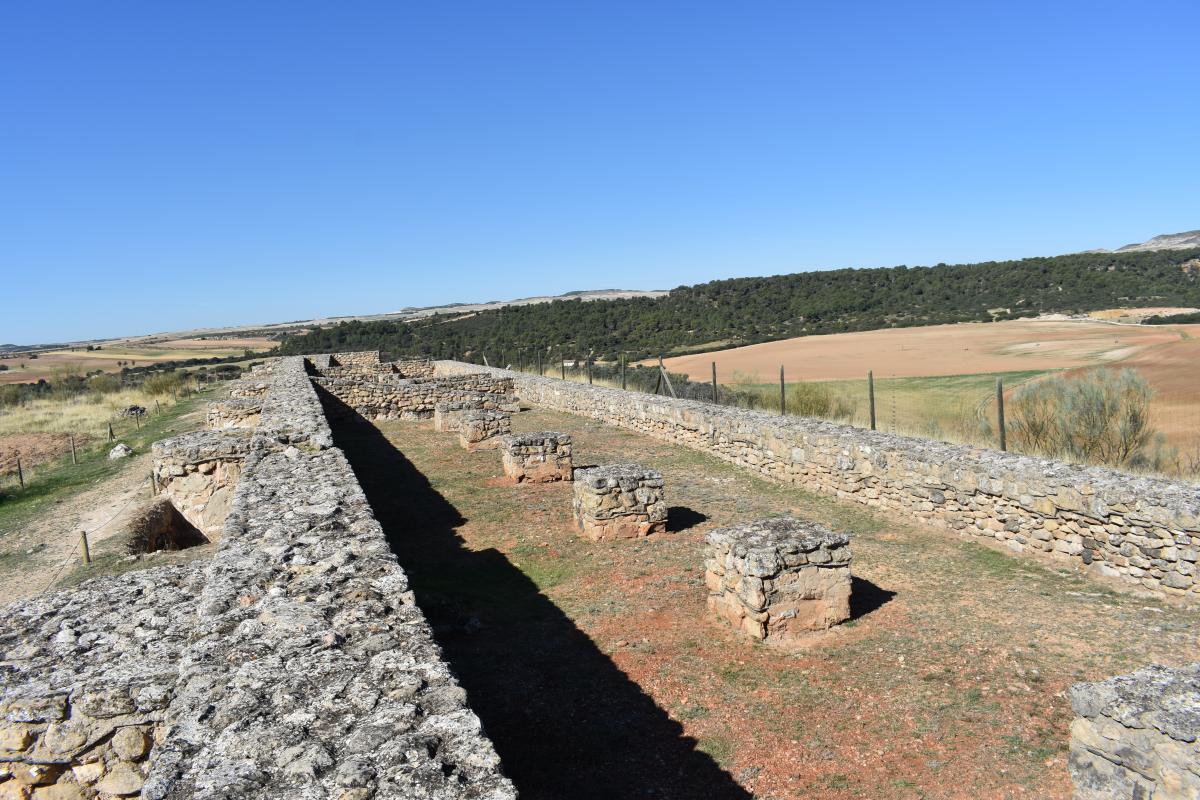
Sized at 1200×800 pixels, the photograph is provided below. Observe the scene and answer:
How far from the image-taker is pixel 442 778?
2043 millimetres

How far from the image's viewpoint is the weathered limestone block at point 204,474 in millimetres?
7902

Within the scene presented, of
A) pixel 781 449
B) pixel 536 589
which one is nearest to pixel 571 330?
pixel 781 449

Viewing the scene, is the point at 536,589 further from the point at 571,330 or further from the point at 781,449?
the point at 571,330

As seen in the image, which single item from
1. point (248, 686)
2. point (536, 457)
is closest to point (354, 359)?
point (536, 457)

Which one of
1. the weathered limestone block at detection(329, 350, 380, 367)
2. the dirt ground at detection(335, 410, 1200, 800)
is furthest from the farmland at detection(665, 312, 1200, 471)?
the weathered limestone block at detection(329, 350, 380, 367)

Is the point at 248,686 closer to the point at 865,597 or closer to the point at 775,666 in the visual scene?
the point at 775,666

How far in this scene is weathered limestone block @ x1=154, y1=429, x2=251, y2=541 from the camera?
790 cm

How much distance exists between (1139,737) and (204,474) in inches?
328

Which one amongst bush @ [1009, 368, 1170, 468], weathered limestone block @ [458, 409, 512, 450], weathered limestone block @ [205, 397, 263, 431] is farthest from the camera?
weathered limestone block @ [458, 409, 512, 450]

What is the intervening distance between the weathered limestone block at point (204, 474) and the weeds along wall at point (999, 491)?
22.9 feet

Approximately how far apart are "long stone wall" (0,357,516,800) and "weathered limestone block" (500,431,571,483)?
251 inches

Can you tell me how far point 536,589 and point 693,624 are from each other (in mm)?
1664

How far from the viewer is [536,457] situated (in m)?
10.9

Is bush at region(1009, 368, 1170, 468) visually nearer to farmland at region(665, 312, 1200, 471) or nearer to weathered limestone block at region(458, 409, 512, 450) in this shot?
farmland at region(665, 312, 1200, 471)
